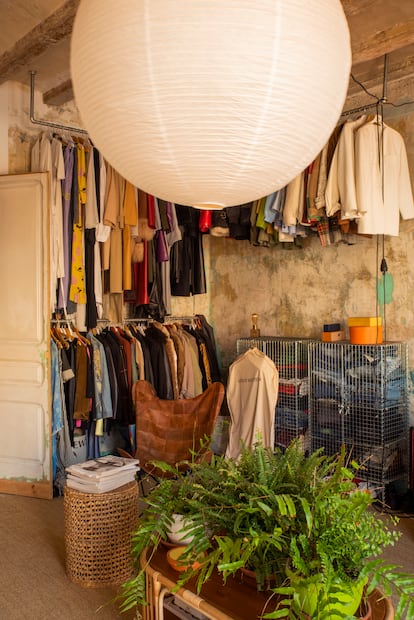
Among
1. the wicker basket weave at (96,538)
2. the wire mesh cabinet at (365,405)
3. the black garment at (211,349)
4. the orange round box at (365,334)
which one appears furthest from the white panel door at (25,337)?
the orange round box at (365,334)

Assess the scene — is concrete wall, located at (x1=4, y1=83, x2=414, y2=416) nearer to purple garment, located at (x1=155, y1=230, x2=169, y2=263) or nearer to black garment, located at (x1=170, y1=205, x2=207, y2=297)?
black garment, located at (x1=170, y1=205, x2=207, y2=297)

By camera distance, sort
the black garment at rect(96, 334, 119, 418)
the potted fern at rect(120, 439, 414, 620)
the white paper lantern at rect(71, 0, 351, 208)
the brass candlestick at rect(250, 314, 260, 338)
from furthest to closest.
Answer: the brass candlestick at rect(250, 314, 260, 338)
the black garment at rect(96, 334, 119, 418)
the potted fern at rect(120, 439, 414, 620)
the white paper lantern at rect(71, 0, 351, 208)

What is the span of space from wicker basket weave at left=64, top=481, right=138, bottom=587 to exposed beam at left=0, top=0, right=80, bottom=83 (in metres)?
2.58

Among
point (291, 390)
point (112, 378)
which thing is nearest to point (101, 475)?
point (112, 378)

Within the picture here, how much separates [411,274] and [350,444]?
136cm

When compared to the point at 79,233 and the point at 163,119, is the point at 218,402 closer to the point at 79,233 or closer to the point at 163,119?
the point at 79,233

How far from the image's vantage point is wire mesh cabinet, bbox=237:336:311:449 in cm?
442

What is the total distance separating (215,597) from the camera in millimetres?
1694

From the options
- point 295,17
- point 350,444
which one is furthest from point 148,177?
point 350,444

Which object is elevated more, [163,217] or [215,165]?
[163,217]

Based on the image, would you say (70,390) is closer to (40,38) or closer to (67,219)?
(67,219)

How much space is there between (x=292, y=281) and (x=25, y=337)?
2.34 metres

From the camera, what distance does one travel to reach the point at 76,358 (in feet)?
14.1

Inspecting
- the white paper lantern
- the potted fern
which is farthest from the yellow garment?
the white paper lantern
